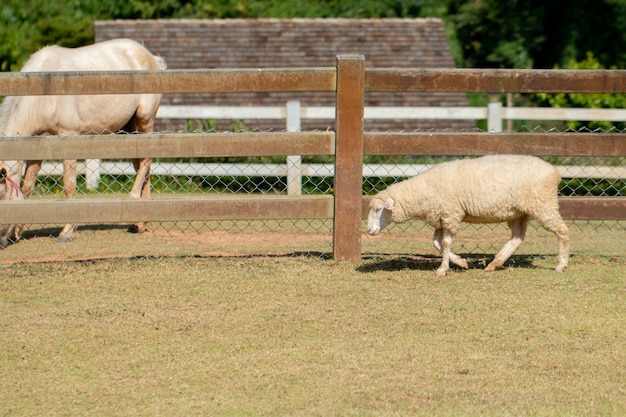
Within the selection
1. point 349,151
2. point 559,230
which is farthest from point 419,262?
point 559,230

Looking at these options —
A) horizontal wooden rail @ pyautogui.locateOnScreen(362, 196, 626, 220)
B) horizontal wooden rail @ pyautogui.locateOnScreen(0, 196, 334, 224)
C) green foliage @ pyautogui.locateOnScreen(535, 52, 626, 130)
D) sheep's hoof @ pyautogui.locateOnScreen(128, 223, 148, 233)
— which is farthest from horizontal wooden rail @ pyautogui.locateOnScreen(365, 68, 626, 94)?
green foliage @ pyautogui.locateOnScreen(535, 52, 626, 130)

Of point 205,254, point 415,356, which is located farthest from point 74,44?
point 415,356

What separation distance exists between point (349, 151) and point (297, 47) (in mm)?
10622

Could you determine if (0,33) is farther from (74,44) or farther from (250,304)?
(250,304)

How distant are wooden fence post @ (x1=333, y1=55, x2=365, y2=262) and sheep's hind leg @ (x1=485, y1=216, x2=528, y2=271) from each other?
1.06 metres

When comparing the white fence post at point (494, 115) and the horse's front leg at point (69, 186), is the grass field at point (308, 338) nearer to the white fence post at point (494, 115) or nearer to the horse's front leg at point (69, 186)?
the horse's front leg at point (69, 186)

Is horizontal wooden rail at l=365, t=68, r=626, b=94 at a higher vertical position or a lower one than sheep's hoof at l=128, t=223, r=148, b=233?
higher

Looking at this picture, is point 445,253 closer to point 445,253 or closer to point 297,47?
point 445,253

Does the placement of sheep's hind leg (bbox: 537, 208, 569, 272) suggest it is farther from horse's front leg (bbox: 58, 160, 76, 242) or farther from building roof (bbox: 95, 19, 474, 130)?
building roof (bbox: 95, 19, 474, 130)

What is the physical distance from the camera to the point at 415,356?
5262 millimetres

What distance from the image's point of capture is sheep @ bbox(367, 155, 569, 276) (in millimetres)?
6828

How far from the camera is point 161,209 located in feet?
24.4

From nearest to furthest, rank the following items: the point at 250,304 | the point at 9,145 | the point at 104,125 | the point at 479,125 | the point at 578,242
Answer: the point at 250,304
the point at 9,145
the point at 578,242
the point at 104,125
the point at 479,125

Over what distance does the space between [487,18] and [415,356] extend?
20.6 metres
